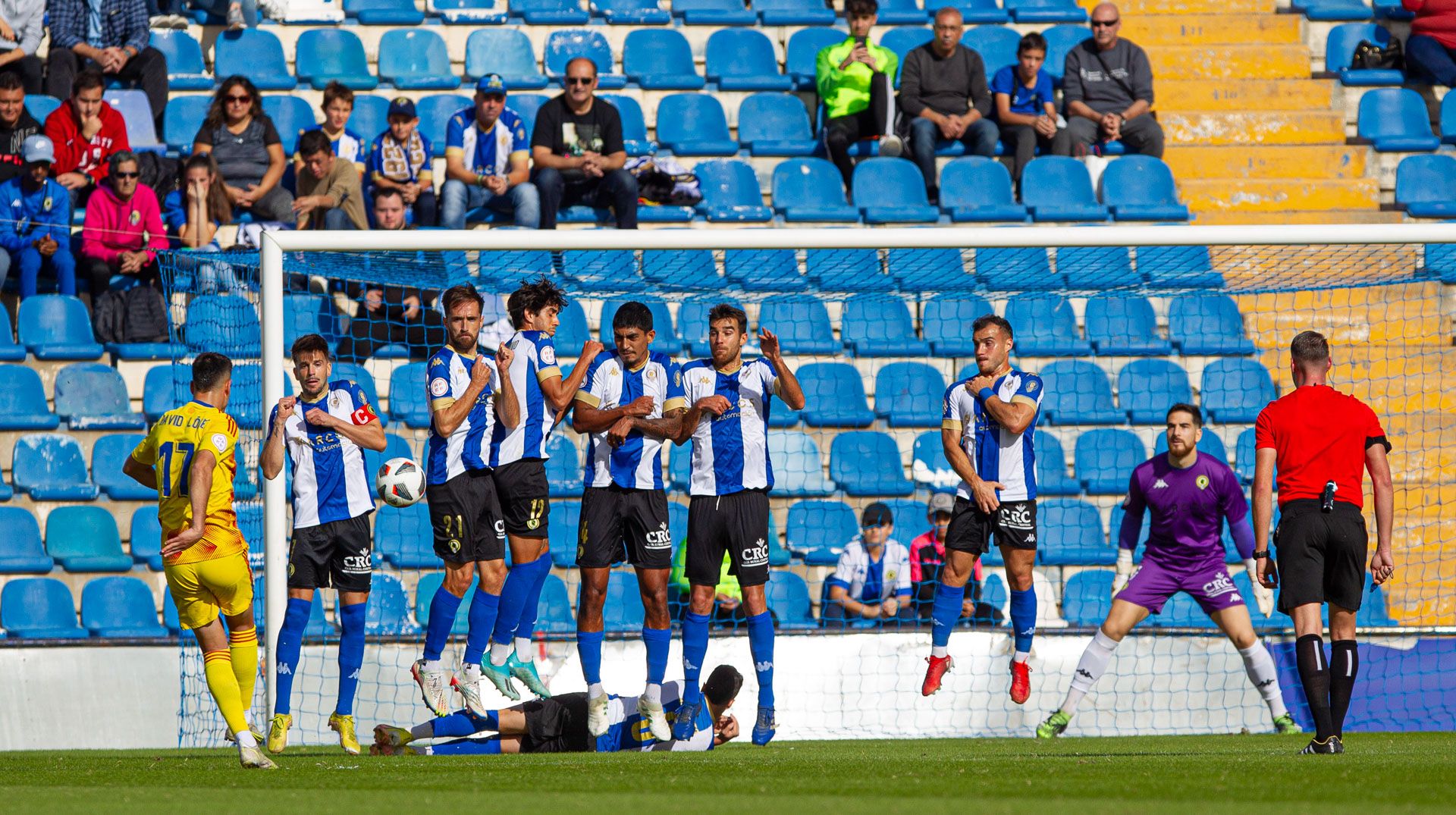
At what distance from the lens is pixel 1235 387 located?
1249 cm

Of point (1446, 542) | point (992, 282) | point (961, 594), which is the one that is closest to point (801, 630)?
point (961, 594)

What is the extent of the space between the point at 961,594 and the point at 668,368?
217 cm

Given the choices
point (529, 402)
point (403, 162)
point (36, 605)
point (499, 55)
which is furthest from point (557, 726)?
point (499, 55)

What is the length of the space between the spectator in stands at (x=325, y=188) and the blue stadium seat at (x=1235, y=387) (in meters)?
6.71

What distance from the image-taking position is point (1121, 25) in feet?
51.0

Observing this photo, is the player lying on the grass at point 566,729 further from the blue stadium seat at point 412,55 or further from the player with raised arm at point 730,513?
the blue stadium seat at point 412,55

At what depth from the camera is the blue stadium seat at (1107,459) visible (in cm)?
1194

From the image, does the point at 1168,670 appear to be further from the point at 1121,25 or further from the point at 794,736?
the point at 1121,25

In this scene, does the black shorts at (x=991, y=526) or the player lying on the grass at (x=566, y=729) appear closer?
the player lying on the grass at (x=566, y=729)

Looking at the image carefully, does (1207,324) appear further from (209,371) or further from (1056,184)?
(209,371)

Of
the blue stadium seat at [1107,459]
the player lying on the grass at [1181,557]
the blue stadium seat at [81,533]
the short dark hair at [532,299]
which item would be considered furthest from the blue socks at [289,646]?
the blue stadium seat at [1107,459]

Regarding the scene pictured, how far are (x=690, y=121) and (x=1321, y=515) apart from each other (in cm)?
809

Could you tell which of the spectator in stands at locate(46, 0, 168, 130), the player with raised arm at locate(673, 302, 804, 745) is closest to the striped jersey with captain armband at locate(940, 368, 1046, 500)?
the player with raised arm at locate(673, 302, 804, 745)

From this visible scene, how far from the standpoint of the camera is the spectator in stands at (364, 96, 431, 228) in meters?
12.7
